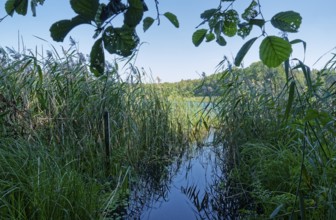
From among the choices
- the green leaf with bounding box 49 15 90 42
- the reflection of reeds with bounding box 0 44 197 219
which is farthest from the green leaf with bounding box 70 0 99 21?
the reflection of reeds with bounding box 0 44 197 219

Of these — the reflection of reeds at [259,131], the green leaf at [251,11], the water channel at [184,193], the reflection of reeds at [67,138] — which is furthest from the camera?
the water channel at [184,193]

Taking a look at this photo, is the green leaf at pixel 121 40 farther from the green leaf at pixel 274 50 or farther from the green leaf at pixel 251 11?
the green leaf at pixel 251 11

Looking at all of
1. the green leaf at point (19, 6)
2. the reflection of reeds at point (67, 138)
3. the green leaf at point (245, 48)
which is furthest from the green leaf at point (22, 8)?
the reflection of reeds at point (67, 138)

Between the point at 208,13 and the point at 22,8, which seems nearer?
the point at 22,8

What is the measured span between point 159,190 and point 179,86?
8.84ft

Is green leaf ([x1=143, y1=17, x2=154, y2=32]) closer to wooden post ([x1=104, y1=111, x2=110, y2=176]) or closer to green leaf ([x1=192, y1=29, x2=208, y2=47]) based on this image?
green leaf ([x1=192, y1=29, x2=208, y2=47])

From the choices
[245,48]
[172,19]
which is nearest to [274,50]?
[245,48]

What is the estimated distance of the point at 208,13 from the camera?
0.80 metres

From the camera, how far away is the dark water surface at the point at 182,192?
246 centimetres

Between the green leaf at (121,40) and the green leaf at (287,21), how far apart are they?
259mm

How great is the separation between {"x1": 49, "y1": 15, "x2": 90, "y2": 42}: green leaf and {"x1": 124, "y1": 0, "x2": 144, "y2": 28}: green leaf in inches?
2.8

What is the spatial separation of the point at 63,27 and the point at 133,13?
0.12 metres

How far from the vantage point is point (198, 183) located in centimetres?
311

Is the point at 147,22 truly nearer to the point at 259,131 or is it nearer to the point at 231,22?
the point at 231,22
